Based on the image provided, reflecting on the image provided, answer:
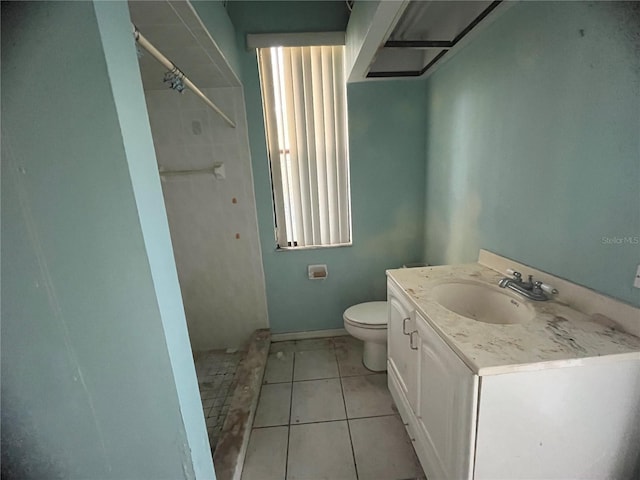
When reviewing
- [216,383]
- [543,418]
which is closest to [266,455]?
[216,383]

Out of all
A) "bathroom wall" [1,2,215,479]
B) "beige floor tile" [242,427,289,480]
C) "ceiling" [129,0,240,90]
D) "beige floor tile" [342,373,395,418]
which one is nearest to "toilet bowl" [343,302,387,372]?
"beige floor tile" [342,373,395,418]

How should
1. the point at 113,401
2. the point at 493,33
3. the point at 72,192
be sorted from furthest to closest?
the point at 493,33
the point at 113,401
the point at 72,192

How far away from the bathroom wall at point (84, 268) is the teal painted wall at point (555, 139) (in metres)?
1.39

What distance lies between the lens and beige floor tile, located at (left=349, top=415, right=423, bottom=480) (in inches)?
49.6

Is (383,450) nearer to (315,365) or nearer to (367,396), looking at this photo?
(367,396)

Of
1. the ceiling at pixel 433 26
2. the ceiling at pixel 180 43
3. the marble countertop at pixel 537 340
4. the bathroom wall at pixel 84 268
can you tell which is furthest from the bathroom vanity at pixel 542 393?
the ceiling at pixel 180 43

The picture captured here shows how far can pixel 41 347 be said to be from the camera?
714 mm

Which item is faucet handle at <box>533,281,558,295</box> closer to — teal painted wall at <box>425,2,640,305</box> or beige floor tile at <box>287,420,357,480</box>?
teal painted wall at <box>425,2,640,305</box>

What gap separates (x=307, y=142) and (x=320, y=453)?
6.48 ft

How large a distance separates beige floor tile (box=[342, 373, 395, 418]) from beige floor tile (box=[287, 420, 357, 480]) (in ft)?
0.44

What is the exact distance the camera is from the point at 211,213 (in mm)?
2070

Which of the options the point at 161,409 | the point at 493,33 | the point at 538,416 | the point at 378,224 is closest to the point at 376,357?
the point at 378,224

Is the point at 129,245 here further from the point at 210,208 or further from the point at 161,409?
the point at 210,208

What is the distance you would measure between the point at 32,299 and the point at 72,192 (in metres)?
0.31
